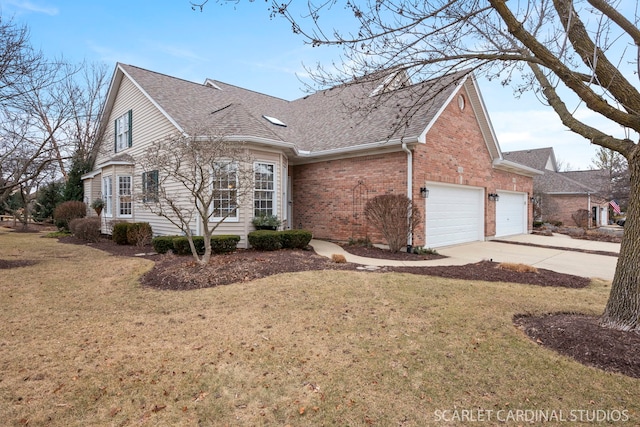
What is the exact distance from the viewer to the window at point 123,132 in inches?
599

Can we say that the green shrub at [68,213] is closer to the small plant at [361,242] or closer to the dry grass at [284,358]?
the dry grass at [284,358]

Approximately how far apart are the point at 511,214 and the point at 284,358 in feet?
55.6

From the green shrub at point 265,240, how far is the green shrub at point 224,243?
0.55 metres

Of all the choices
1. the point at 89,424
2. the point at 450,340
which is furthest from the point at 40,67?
the point at 450,340

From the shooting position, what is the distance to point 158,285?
671 centimetres

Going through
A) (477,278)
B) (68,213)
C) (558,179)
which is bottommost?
(477,278)

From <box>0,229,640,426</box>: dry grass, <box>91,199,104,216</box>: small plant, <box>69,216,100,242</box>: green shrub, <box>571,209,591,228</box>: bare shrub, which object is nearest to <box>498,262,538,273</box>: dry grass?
<box>0,229,640,426</box>: dry grass

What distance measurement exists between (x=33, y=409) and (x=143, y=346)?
1.21m

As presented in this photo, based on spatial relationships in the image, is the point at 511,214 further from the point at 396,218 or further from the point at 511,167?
the point at 396,218

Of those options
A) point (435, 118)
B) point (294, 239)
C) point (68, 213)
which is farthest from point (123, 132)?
point (435, 118)

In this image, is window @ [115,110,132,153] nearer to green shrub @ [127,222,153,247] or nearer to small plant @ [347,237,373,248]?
green shrub @ [127,222,153,247]

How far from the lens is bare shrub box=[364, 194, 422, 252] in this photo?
10500 millimetres

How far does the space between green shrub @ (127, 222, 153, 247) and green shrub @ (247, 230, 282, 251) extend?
417cm

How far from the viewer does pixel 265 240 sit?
34.5 ft
